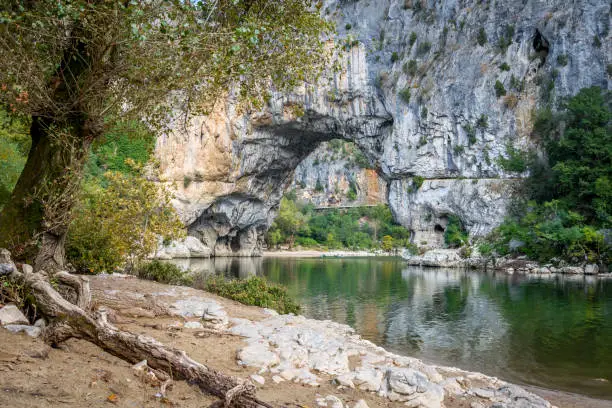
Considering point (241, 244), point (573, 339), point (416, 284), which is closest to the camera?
point (573, 339)

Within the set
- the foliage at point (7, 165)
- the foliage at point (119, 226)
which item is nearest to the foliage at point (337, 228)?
the foliage at point (7, 165)

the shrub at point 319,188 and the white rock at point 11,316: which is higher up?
the shrub at point 319,188

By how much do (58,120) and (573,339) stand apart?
12564 mm

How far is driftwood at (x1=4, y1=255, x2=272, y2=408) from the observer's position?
4238 millimetres

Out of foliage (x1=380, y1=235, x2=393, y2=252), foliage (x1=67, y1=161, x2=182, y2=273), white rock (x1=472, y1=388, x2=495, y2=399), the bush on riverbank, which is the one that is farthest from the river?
foliage (x1=380, y1=235, x2=393, y2=252)

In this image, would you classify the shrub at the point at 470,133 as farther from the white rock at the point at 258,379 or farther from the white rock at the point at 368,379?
the white rock at the point at 258,379

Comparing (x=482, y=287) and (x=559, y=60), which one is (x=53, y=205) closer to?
(x=482, y=287)

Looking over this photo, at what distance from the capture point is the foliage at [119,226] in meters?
10.5

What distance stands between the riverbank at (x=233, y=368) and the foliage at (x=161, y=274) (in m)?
2.36

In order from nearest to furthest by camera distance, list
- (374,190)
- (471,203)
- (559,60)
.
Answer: (559,60), (471,203), (374,190)

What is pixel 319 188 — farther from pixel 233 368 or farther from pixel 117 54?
pixel 233 368

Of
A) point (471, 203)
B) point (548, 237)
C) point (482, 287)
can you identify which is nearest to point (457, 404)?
point (482, 287)

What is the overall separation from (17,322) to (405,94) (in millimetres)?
41984

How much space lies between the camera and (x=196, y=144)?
146ft
